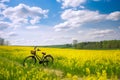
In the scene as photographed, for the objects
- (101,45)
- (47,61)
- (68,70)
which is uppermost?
(101,45)

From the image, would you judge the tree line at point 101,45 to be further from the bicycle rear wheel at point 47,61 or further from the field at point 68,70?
the field at point 68,70

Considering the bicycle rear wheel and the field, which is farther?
the bicycle rear wheel

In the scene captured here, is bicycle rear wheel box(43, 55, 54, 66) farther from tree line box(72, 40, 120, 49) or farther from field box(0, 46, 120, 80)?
tree line box(72, 40, 120, 49)

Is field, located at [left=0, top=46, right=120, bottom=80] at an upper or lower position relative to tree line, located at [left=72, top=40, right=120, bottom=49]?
lower

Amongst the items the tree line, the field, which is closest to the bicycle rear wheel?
the field

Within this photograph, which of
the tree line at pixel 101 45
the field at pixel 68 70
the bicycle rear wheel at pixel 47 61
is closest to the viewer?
the field at pixel 68 70

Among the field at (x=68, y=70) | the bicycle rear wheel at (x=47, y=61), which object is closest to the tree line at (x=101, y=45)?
the bicycle rear wheel at (x=47, y=61)

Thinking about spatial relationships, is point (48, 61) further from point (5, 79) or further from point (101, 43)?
point (101, 43)

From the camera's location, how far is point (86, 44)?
111m

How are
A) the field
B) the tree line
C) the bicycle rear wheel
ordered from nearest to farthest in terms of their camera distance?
1. the field
2. the bicycle rear wheel
3. the tree line

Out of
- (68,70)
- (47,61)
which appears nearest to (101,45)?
(47,61)

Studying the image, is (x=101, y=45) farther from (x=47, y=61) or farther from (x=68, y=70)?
(x=68, y=70)

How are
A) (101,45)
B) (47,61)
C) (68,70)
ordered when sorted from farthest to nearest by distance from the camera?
(101,45), (47,61), (68,70)

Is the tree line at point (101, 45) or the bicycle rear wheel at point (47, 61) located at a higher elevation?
the tree line at point (101, 45)
